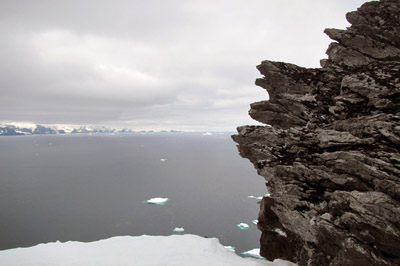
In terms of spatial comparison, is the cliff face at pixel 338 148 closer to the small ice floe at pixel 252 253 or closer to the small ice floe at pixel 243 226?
the small ice floe at pixel 252 253

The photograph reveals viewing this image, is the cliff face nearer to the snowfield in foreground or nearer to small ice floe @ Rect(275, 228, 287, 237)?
small ice floe @ Rect(275, 228, 287, 237)

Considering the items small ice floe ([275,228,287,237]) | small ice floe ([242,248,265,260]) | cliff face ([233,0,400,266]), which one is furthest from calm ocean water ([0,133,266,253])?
cliff face ([233,0,400,266])

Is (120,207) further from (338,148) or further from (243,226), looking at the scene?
(338,148)

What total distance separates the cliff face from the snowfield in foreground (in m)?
4.79

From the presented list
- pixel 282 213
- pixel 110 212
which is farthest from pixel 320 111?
pixel 110 212

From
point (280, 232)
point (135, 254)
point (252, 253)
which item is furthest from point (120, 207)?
point (280, 232)

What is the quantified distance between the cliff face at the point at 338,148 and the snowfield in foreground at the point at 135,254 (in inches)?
189

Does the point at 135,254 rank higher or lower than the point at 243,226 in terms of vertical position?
higher

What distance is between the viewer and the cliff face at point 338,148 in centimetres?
1195

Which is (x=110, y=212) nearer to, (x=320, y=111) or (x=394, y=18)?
(x=320, y=111)

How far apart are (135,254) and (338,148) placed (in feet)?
56.8

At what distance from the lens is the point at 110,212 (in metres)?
62.7

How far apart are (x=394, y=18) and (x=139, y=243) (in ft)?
96.7

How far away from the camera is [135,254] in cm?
1891
